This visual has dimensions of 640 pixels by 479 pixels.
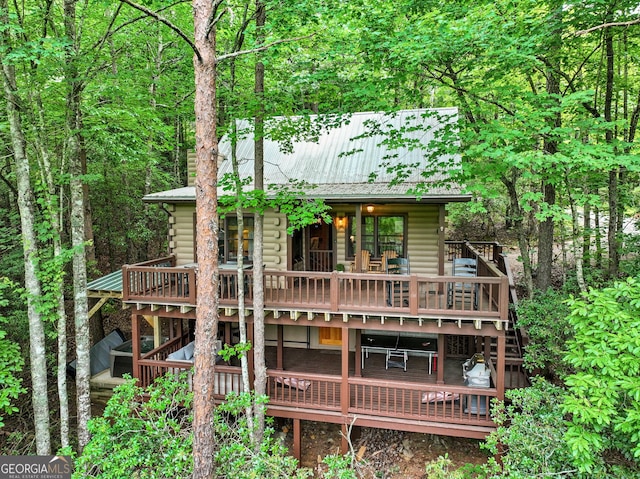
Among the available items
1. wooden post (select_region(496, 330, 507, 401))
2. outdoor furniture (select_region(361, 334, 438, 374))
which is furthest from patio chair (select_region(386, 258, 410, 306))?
wooden post (select_region(496, 330, 507, 401))

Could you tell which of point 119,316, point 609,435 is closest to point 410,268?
point 609,435

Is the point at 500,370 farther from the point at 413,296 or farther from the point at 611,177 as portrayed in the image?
the point at 611,177

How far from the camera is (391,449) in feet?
28.3

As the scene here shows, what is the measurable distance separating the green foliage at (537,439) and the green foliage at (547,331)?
1108 mm

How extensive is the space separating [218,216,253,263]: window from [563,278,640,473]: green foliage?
8.30 m

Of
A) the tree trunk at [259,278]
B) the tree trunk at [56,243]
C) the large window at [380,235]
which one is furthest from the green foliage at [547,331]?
the tree trunk at [56,243]

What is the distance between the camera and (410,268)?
10.3 m

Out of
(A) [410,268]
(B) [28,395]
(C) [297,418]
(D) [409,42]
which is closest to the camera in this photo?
(D) [409,42]

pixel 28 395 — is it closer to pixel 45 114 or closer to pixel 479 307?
pixel 45 114

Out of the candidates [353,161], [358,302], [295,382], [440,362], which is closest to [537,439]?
[440,362]

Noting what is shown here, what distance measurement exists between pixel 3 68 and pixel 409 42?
24.6 ft

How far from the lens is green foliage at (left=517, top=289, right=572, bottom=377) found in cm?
722

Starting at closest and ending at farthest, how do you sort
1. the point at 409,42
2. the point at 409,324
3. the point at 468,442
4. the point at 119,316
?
the point at 409,42 < the point at 409,324 < the point at 468,442 < the point at 119,316

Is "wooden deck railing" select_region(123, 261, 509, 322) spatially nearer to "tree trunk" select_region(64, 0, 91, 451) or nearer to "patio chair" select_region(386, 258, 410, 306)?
"patio chair" select_region(386, 258, 410, 306)
